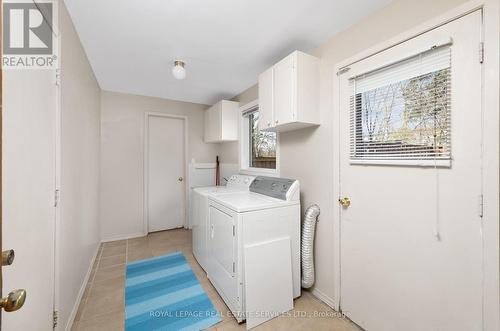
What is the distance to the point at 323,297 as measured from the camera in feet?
6.35

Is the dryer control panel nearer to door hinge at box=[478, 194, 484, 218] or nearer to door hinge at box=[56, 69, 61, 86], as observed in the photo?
door hinge at box=[478, 194, 484, 218]

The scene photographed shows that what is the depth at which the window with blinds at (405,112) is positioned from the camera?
1224 mm

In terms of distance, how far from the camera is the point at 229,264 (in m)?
1.79

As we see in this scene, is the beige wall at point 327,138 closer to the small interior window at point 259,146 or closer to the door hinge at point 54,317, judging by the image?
the small interior window at point 259,146

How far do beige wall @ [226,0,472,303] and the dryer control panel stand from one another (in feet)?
0.74

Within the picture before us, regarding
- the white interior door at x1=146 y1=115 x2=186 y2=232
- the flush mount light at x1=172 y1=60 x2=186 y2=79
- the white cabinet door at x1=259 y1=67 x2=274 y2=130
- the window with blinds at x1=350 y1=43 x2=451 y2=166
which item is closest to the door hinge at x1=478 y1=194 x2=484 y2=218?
the window with blinds at x1=350 y1=43 x2=451 y2=166

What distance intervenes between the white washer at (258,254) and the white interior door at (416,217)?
0.43 metres

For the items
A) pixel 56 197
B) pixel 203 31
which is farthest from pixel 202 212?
pixel 203 31

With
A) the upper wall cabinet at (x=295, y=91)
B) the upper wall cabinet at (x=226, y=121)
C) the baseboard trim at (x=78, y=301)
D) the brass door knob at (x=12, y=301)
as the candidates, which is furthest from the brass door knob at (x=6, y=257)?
the upper wall cabinet at (x=226, y=121)

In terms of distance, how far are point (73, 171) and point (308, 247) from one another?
208 centimetres

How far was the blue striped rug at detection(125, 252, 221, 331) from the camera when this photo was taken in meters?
1.66

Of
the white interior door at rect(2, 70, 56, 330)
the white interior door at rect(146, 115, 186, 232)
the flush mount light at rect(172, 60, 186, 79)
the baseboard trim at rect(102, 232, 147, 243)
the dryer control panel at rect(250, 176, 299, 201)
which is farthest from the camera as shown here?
the white interior door at rect(146, 115, 186, 232)

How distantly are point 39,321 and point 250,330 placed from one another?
50.4 inches

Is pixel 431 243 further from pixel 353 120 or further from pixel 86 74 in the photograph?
pixel 86 74
